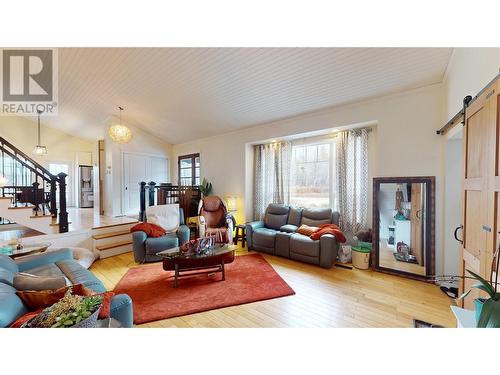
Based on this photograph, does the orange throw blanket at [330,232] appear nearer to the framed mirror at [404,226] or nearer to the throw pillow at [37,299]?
the framed mirror at [404,226]

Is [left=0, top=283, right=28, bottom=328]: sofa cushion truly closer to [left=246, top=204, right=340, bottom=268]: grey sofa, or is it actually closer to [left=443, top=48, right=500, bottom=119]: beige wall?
[left=246, top=204, right=340, bottom=268]: grey sofa

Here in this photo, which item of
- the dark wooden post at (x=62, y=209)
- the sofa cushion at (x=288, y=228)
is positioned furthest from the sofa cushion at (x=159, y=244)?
the sofa cushion at (x=288, y=228)

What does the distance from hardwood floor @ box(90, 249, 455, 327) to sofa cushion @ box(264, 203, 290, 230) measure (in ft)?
4.26

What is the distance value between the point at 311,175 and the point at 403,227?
1824 millimetres

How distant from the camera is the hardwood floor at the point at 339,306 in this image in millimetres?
1983

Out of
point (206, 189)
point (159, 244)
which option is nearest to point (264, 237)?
point (159, 244)

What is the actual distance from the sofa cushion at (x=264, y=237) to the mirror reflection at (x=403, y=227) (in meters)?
1.77

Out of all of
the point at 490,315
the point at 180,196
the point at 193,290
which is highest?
the point at 180,196

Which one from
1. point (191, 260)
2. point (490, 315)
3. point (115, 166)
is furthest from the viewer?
point (115, 166)

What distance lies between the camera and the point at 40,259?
2.26 meters

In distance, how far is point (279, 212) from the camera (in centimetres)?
439

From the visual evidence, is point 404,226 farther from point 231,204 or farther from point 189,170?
point 189,170
